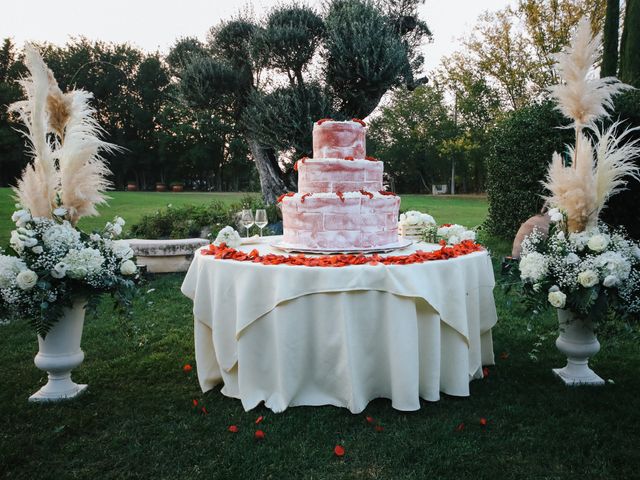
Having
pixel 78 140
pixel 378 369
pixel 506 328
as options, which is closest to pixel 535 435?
pixel 378 369

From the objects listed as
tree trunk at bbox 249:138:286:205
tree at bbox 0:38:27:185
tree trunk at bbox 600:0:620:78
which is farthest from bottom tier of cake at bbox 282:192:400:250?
tree at bbox 0:38:27:185

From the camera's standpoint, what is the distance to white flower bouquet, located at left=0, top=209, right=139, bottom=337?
345cm

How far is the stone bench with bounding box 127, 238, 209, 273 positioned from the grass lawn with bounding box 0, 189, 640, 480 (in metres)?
4.58

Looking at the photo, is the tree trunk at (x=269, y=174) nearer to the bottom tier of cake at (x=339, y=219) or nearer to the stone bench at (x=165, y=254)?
the stone bench at (x=165, y=254)

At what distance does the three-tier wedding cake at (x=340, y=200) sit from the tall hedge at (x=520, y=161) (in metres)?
5.87

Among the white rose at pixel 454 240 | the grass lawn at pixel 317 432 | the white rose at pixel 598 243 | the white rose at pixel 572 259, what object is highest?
the white rose at pixel 598 243

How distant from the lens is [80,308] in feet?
12.5

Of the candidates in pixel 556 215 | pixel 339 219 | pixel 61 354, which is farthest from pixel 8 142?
pixel 556 215

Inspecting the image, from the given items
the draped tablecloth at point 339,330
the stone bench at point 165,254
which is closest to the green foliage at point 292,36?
the stone bench at point 165,254

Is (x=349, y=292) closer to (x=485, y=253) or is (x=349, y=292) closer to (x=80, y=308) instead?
(x=485, y=253)

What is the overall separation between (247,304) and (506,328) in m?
3.79

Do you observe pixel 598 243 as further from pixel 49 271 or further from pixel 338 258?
pixel 49 271

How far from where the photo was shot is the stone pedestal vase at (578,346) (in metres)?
3.95

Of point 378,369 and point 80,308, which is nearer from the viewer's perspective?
point 378,369
